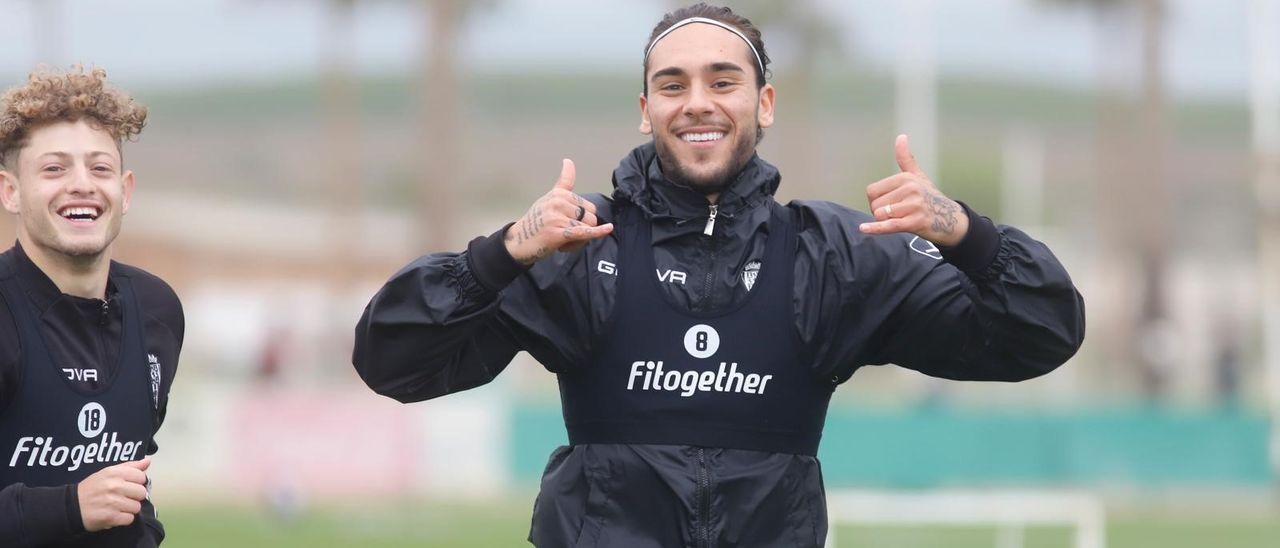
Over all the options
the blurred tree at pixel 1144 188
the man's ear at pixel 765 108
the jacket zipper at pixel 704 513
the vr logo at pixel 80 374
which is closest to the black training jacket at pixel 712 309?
the jacket zipper at pixel 704 513

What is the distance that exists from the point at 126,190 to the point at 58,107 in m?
0.29

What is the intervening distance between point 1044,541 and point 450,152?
939 inches

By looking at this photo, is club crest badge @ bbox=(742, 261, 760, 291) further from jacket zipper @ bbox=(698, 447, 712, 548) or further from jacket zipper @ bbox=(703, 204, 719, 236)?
jacket zipper @ bbox=(698, 447, 712, 548)

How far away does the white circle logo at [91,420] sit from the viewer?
5027 mm

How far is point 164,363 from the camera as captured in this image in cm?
535

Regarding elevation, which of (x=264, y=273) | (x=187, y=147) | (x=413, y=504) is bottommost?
(x=413, y=504)

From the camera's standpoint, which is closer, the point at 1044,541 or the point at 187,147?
the point at 1044,541

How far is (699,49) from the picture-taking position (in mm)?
5082

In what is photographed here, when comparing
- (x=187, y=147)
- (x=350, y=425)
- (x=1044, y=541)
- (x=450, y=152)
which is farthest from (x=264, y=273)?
(x=1044, y=541)

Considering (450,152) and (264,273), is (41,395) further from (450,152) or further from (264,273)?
(264,273)

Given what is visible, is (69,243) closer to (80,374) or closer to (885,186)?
(80,374)

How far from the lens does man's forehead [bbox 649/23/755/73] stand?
16.6 feet

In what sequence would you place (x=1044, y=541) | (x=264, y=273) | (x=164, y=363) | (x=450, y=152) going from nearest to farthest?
(x=164, y=363) → (x=1044, y=541) → (x=450, y=152) → (x=264, y=273)

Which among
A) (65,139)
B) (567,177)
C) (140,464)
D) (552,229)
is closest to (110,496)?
(140,464)
